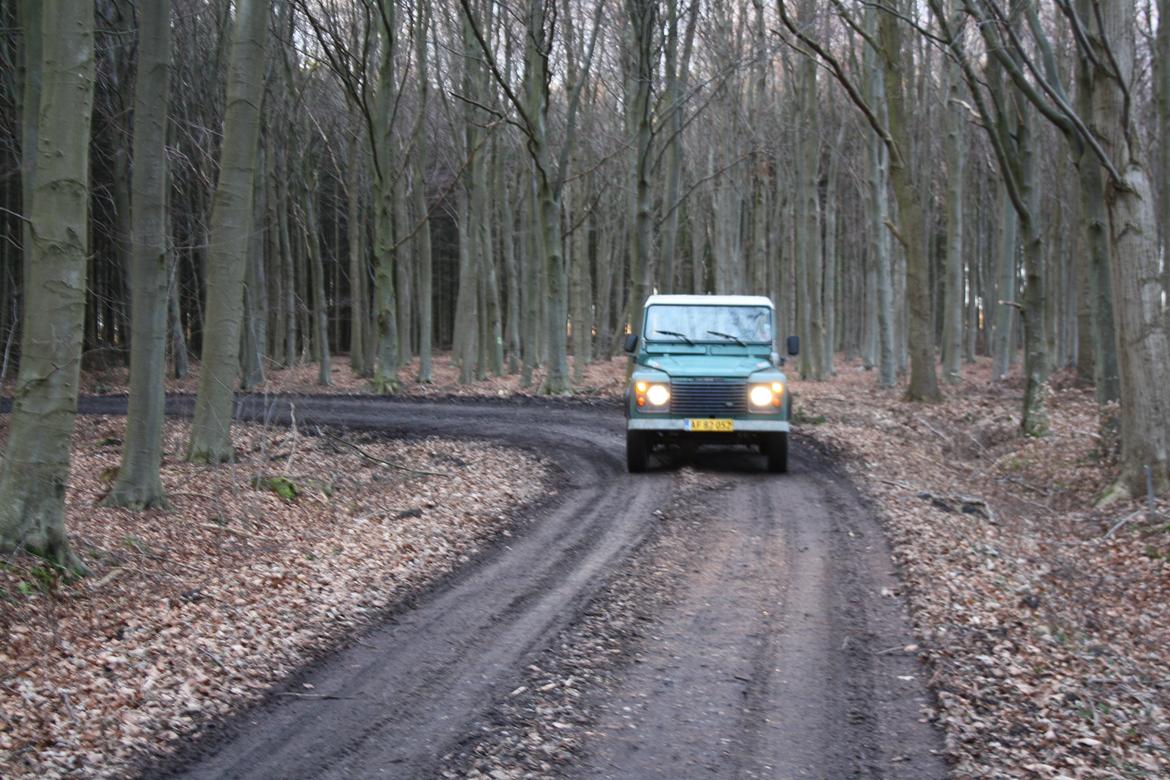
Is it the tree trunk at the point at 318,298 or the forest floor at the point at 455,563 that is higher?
the tree trunk at the point at 318,298

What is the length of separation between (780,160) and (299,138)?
16.7 meters

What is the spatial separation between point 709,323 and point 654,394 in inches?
75.9

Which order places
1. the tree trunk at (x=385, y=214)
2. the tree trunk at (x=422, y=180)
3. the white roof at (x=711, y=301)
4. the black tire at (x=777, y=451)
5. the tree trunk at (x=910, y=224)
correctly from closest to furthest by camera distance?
the black tire at (x=777, y=451) < the white roof at (x=711, y=301) < the tree trunk at (x=910, y=224) < the tree trunk at (x=385, y=214) < the tree trunk at (x=422, y=180)

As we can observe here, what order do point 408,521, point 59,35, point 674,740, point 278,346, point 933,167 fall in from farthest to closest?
1. point 933,167
2. point 278,346
3. point 408,521
4. point 59,35
5. point 674,740

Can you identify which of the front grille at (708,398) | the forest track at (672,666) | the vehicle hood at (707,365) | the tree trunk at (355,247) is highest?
the tree trunk at (355,247)

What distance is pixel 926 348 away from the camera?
21.4 metres

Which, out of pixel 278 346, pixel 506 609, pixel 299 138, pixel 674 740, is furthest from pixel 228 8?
pixel 674 740

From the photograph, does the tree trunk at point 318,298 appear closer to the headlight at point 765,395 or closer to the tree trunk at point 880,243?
the tree trunk at point 880,243

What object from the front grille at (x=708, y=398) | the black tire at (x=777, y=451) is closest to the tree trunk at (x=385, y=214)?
the front grille at (x=708, y=398)

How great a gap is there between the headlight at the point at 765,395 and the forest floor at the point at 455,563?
164cm

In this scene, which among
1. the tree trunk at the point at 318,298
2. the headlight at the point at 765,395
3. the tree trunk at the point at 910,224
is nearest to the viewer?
the headlight at the point at 765,395

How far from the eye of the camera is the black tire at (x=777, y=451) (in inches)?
518

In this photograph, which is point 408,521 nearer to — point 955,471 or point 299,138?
point 955,471

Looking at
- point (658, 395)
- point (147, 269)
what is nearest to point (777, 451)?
point (658, 395)
